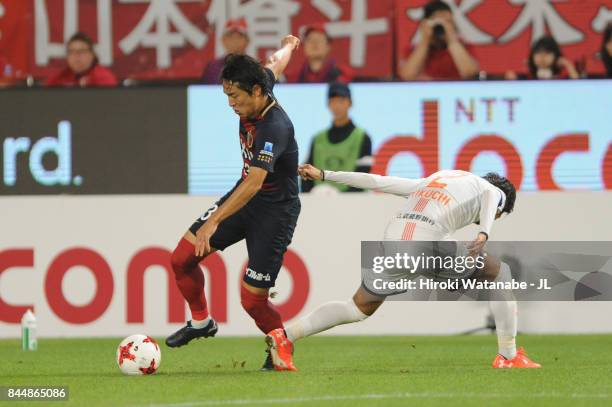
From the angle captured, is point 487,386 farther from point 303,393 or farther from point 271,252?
point 271,252

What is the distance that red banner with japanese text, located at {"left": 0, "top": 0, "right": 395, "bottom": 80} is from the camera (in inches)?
622

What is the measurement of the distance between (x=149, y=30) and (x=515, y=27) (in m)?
4.14

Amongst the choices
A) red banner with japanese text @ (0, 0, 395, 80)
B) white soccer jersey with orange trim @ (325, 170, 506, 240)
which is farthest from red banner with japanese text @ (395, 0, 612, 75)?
white soccer jersey with orange trim @ (325, 170, 506, 240)

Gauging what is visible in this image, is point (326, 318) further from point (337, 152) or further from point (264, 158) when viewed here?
point (337, 152)

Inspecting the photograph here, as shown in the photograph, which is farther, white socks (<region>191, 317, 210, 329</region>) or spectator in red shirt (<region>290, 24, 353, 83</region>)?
spectator in red shirt (<region>290, 24, 353, 83</region>)

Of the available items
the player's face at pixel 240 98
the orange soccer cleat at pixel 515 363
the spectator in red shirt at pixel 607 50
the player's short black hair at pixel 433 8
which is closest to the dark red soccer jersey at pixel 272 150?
the player's face at pixel 240 98

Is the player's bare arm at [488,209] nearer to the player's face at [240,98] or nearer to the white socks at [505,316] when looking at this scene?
the white socks at [505,316]

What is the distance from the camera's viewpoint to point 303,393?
818 centimetres

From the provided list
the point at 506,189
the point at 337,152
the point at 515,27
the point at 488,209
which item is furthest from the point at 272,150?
the point at 515,27

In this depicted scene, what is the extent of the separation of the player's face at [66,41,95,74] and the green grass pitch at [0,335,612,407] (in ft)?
10.6

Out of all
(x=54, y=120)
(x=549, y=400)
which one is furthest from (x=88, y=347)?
(x=549, y=400)

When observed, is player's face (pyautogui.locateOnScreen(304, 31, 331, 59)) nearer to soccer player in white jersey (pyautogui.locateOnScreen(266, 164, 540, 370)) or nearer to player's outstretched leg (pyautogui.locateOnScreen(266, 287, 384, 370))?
soccer player in white jersey (pyautogui.locateOnScreen(266, 164, 540, 370))

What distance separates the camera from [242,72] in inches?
365

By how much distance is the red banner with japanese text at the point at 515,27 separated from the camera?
15523 mm
